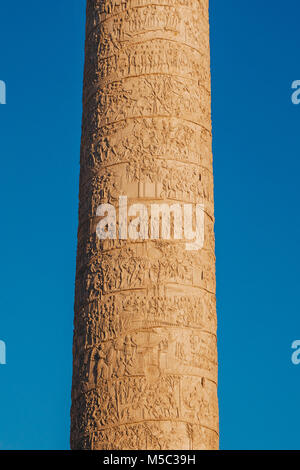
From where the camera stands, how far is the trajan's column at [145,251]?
5684mm

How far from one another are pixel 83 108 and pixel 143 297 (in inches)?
65.2

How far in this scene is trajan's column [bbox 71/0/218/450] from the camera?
5684 millimetres

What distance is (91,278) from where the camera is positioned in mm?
6086

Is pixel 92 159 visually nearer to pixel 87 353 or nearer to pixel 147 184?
pixel 147 184

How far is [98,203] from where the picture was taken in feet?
20.4

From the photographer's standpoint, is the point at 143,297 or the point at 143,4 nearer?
the point at 143,297

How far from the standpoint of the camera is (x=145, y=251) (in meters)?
5.93

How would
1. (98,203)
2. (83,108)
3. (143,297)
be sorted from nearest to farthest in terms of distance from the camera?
(143,297) → (98,203) → (83,108)
